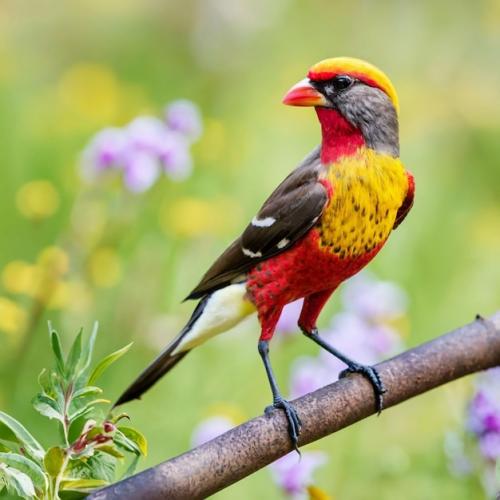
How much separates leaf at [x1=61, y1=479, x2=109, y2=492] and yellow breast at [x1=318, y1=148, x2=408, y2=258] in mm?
567

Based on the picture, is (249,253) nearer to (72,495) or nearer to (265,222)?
(265,222)

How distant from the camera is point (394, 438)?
104 inches

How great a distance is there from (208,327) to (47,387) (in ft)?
2.04

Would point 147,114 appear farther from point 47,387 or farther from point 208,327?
point 47,387

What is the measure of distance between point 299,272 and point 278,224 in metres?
0.09

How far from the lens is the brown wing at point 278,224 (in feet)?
5.71

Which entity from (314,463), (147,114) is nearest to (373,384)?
(314,463)

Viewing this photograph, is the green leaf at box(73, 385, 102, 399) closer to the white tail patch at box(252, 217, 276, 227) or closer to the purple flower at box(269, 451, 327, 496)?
the white tail patch at box(252, 217, 276, 227)

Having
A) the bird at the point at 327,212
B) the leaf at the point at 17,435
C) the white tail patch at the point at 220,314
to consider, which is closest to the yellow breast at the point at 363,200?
the bird at the point at 327,212

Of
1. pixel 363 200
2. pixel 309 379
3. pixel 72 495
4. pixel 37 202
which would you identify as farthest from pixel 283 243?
pixel 37 202

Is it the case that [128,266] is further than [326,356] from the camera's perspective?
Yes

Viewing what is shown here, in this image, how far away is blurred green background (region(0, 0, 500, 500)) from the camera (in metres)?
2.51

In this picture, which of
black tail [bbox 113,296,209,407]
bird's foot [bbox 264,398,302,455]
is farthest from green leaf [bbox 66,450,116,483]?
black tail [bbox 113,296,209,407]

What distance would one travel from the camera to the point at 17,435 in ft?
4.03
